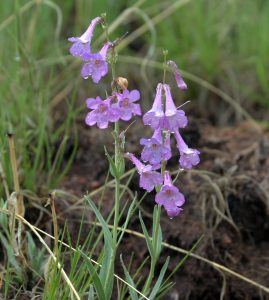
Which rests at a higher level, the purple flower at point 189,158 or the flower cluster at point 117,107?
the flower cluster at point 117,107

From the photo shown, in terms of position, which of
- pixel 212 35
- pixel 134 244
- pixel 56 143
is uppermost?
pixel 212 35

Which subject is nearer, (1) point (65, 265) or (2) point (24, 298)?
(2) point (24, 298)

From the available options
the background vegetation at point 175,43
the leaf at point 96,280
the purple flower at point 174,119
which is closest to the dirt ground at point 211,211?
the background vegetation at point 175,43

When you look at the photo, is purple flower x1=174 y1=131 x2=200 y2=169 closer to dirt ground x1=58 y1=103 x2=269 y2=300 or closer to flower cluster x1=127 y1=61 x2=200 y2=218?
flower cluster x1=127 y1=61 x2=200 y2=218

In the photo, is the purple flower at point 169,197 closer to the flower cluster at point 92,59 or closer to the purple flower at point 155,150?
the purple flower at point 155,150

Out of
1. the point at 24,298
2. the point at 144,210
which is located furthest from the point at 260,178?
the point at 24,298

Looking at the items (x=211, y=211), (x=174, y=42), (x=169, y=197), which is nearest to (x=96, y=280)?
(x=169, y=197)

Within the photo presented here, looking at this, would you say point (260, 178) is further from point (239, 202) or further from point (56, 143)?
point (56, 143)

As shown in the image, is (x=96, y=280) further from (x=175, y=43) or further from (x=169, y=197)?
(x=175, y=43)
